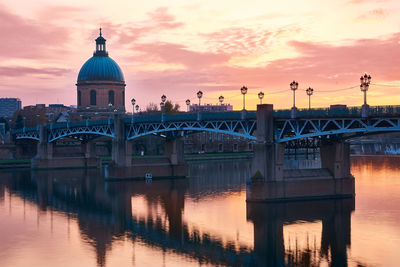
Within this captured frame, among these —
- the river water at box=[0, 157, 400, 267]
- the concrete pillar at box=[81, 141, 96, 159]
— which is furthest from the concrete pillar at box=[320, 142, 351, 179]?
the concrete pillar at box=[81, 141, 96, 159]

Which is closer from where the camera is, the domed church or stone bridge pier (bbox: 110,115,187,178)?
stone bridge pier (bbox: 110,115,187,178)

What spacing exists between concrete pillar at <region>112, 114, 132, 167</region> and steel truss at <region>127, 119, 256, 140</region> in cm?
107

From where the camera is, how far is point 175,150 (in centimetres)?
8600

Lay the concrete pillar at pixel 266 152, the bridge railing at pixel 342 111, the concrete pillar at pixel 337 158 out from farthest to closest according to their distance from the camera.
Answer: the concrete pillar at pixel 337 158
the concrete pillar at pixel 266 152
the bridge railing at pixel 342 111

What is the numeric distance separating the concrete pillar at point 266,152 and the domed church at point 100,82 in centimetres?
10219

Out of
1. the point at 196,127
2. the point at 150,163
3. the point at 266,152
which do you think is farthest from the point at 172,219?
the point at 150,163

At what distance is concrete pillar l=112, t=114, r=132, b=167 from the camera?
285 ft

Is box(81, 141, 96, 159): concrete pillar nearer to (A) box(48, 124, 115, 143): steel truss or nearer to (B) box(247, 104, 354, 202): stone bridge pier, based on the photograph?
(A) box(48, 124, 115, 143): steel truss

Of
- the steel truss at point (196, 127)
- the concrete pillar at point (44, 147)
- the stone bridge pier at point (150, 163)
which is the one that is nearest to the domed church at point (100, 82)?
the concrete pillar at point (44, 147)

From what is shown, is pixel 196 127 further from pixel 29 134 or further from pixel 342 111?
pixel 29 134

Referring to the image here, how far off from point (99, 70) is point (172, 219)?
10834 cm

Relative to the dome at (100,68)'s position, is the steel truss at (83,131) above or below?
below

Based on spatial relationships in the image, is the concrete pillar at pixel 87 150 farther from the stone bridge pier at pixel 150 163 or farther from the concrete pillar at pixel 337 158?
the concrete pillar at pixel 337 158

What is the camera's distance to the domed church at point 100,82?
15650 centimetres
